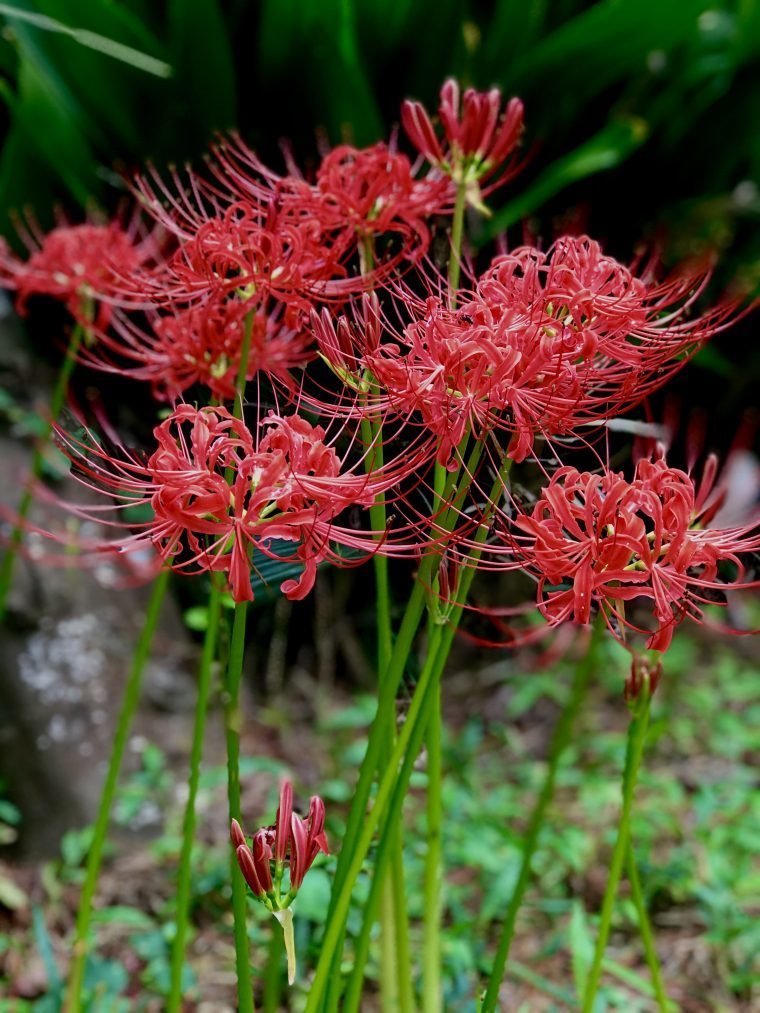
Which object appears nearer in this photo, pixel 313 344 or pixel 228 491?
pixel 228 491

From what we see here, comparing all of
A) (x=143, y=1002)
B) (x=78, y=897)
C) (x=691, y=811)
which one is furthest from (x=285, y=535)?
(x=691, y=811)

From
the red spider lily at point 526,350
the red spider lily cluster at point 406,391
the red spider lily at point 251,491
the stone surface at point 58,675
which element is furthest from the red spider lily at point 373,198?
the stone surface at point 58,675

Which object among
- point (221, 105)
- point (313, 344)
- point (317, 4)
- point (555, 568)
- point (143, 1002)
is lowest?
point (143, 1002)

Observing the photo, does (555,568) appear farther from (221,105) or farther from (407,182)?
(221,105)

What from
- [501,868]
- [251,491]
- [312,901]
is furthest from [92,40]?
[501,868]

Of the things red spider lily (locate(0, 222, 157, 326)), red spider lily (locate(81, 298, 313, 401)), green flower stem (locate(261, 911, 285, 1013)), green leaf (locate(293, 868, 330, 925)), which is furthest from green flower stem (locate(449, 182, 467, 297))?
green leaf (locate(293, 868, 330, 925))
